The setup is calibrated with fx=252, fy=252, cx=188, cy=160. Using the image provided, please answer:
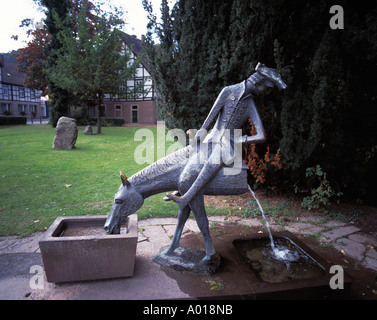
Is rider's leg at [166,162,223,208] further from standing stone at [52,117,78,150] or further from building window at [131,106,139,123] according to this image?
building window at [131,106,139,123]

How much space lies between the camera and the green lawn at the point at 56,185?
5.11 meters

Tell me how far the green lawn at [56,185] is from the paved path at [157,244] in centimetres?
49

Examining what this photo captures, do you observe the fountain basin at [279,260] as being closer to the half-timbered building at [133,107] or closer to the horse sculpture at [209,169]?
the horse sculpture at [209,169]

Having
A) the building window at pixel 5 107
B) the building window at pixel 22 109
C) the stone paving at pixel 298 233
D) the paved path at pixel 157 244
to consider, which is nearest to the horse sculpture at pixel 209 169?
the paved path at pixel 157 244

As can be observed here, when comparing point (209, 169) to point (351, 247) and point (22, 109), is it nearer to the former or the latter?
point (351, 247)

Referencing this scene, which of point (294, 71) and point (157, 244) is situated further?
point (294, 71)

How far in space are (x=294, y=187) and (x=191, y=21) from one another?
4.55 meters

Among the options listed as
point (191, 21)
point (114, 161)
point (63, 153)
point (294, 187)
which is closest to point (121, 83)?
point (63, 153)

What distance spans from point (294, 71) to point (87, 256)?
4.95m

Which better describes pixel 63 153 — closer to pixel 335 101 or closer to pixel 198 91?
pixel 198 91

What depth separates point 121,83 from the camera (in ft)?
58.9

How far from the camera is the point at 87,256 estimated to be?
276cm

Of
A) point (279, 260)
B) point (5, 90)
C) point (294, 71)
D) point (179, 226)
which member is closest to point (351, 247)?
point (279, 260)

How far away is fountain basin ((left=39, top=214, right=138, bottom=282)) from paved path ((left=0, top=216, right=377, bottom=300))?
0.54ft
